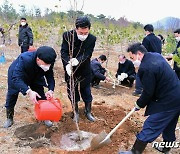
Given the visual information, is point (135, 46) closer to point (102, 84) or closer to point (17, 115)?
point (17, 115)

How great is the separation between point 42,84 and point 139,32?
1608cm

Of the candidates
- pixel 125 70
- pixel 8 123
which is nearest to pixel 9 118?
pixel 8 123

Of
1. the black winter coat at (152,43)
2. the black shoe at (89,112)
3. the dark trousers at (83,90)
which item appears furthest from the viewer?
the black winter coat at (152,43)

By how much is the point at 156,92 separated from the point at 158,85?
0.34 feet

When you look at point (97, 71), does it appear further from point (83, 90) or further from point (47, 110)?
point (47, 110)

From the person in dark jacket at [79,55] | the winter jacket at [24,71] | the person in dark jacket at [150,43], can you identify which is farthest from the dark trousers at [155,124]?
the person in dark jacket at [150,43]

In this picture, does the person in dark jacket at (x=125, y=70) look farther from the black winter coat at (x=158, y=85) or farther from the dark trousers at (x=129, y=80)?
the black winter coat at (x=158, y=85)

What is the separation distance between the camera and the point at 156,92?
293cm

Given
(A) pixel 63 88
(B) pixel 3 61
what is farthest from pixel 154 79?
(B) pixel 3 61

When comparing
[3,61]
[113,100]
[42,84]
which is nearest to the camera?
[42,84]

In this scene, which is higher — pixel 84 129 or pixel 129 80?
pixel 129 80

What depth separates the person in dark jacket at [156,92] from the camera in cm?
278

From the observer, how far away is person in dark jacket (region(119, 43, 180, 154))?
9.13ft

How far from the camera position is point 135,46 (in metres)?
2.89
